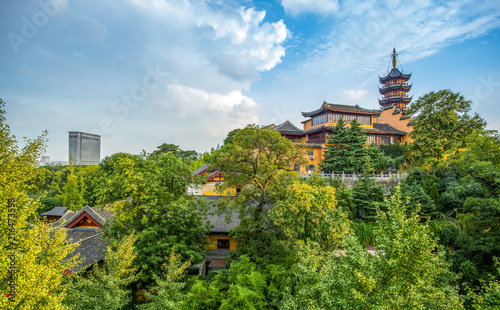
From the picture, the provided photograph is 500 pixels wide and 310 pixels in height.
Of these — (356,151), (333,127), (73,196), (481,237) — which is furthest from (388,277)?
(73,196)

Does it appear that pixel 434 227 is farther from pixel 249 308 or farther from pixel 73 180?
pixel 73 180

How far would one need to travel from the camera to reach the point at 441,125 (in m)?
19.5

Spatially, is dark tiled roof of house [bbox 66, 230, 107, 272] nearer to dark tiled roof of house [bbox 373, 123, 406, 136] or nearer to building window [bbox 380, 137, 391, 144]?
dark tiled roof of house [bbox 373, 123, 406, 136]

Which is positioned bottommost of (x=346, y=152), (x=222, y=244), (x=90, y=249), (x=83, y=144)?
(x=222, y=244)

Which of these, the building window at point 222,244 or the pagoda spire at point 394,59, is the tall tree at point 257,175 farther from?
the pagoda spire at point 394,59

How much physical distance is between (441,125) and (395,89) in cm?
2450

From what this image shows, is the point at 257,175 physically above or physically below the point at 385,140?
below

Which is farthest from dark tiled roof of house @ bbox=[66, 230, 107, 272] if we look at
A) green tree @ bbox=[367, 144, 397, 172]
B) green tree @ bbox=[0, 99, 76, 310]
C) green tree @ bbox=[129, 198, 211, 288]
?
green tree @ bbox=[367, 144, 397, 172]

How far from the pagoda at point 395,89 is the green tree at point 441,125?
21.6m

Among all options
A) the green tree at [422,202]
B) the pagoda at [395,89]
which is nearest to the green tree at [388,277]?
the green tree at [422,202]

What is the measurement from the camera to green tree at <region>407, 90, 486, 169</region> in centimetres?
1868

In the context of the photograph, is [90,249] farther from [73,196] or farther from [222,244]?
[73,196]

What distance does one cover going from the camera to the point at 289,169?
31.6ft

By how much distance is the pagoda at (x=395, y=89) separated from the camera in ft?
131
